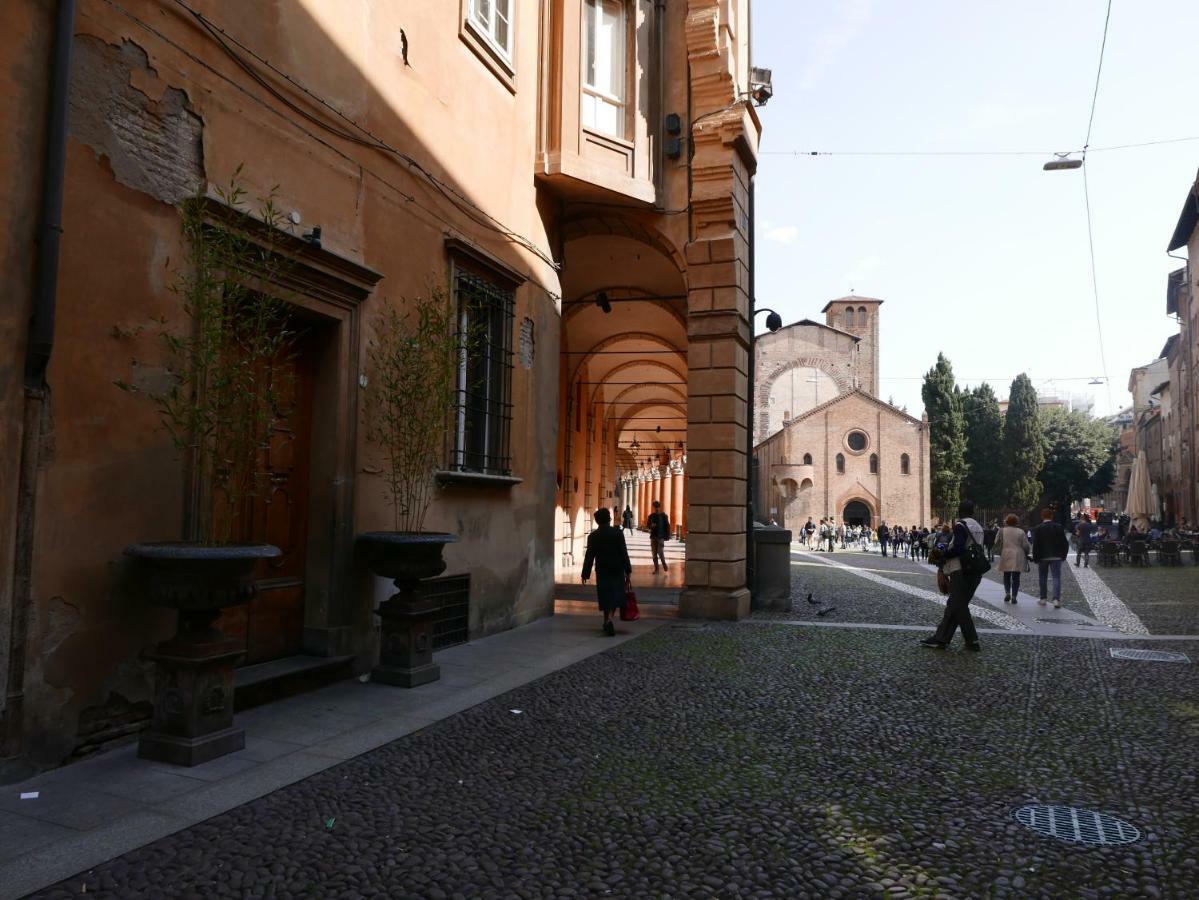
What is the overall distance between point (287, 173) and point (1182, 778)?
7104 millimetres

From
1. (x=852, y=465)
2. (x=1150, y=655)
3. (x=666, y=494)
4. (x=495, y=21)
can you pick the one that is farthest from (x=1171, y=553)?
(x=852, y=465)

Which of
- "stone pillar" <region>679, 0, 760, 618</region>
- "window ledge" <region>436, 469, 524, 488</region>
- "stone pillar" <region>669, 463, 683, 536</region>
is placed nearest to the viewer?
"window ledge" <region>436, 469, 524, 488</region>

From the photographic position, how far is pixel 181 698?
4.66 m

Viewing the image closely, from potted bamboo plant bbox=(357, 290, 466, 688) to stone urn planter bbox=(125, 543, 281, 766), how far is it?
1.87 metres

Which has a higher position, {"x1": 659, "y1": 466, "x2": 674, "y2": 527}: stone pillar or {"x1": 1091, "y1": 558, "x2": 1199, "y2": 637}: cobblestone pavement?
{"x1": 659, "y1": 466, "x2": 674, "y2": 527}: stone pillar

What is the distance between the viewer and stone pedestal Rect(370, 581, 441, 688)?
265 inches

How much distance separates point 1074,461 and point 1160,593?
5850 centimetres

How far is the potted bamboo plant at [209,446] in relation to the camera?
4613 millimetres

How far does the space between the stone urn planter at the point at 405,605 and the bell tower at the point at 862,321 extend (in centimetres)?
7500

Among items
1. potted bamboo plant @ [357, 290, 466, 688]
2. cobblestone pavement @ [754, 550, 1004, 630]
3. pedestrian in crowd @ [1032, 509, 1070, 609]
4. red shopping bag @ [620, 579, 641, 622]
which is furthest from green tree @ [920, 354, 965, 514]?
potted bamboo plant @ [357, 290, 466, 688]

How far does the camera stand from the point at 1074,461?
67.2 m

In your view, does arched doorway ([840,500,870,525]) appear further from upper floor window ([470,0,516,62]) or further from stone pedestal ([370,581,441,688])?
stone pedestal ([370,581,441,688])

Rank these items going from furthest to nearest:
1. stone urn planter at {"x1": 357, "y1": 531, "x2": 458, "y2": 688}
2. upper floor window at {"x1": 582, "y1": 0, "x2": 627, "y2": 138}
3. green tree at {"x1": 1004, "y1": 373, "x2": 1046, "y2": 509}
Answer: green tree at {"x1": 1004, "y1": 373, "x2": 1046, "y2": 509}
upper floor window at {"x1": 582, "y1": 0, "x2": 627, "y2": 138}
stone urn planter at {"x1": 357, "y1": 531, "x2": 458, "y2": 688}

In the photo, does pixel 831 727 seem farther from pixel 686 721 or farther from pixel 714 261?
pixel 714 261
